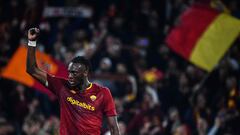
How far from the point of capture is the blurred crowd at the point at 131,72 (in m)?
11.7

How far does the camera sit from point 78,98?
22.5 feet

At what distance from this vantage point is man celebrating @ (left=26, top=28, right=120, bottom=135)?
676cm

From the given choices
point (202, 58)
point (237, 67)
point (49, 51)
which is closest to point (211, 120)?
point (202, 58)

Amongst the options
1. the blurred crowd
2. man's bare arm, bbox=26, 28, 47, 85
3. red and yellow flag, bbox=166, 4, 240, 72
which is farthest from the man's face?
red and yellow flag, bbox=166, 4, 240, 72

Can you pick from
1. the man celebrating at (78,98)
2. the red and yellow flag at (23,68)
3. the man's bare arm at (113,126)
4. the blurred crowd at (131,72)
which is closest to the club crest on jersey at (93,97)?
the man celebrating at (78,98)

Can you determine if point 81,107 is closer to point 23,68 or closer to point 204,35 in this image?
point 23,68

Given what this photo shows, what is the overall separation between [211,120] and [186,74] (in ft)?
6.15

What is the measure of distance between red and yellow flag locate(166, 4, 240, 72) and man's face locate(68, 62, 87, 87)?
5622mm

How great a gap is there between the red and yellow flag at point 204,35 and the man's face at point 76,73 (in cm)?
562

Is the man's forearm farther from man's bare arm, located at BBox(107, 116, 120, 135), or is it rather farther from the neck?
man's bare arm, located at BBox(107, 116, 120, 135)

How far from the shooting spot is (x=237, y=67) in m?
13.4

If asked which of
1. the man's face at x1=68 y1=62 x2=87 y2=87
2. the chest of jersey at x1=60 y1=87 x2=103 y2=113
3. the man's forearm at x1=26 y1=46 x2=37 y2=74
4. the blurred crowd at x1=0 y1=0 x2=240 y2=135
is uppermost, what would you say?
the man's forearm at x1=26 y1=46 x2=37 y2=74

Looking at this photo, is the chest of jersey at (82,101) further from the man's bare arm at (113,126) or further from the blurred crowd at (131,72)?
the blurred crowd at (131,72)

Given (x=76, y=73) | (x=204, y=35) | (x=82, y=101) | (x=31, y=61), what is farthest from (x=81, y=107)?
(x=204, y=35)
